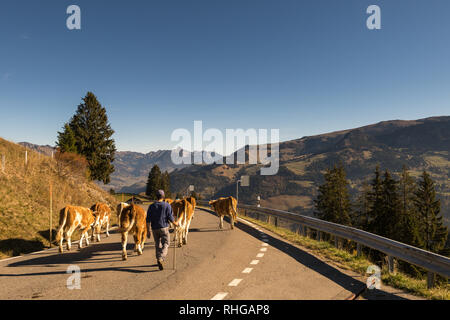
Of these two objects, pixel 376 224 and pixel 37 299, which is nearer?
pixel 37 299

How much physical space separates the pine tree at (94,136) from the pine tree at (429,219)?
170 ft

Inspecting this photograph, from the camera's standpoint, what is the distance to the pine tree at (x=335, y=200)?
2207 inches

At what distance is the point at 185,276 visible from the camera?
23.5ft

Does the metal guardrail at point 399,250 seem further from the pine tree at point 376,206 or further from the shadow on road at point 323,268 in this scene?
the pine tree at point 376,206

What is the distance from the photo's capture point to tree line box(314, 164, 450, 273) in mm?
46062

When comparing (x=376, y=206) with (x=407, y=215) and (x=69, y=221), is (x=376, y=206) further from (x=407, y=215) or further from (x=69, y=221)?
(x=69, y=221)

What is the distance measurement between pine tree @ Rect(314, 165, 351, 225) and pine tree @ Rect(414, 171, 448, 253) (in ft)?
39.3

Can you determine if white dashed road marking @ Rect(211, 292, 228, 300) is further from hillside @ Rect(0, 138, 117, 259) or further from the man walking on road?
hillside @ Rect(0, 138, 117, 259)

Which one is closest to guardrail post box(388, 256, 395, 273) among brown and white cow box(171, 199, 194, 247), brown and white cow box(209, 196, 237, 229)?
brown and white cow box(171, 199, 194, 247)
